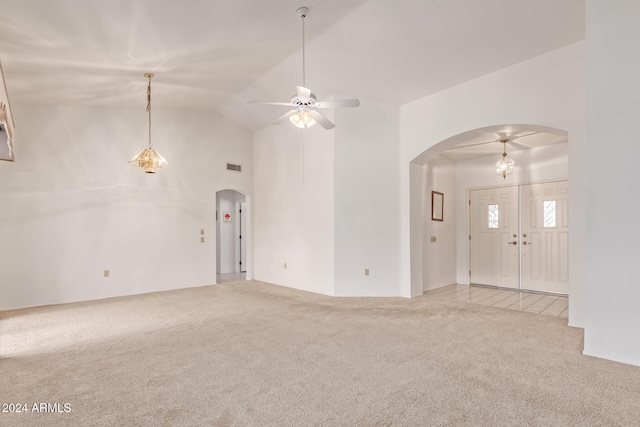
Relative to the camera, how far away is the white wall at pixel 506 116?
12.9 ft

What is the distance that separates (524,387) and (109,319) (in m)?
4.72

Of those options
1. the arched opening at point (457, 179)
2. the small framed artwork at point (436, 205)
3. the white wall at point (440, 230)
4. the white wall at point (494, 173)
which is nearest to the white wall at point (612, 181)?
the arched opening at point (457, 179)

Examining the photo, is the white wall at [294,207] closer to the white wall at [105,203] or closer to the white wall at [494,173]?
the white wall at [105,203]

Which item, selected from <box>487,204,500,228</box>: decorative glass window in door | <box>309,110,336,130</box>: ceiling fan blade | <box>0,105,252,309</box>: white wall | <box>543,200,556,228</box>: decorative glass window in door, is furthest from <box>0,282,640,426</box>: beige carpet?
<box>487,204,500,228</box>: decorative glass window in door

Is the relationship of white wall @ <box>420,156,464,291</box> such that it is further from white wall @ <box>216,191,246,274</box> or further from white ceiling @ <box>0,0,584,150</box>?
white wall @ <box>216,191,246,274</box>

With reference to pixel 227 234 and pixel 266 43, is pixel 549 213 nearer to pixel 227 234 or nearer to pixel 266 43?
pixel 266 43

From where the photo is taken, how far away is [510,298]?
5801 millimetres

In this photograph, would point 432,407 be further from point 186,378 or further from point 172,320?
point 172,320

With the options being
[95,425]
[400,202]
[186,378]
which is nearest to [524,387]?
[186,378]

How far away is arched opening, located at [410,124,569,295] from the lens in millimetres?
5746

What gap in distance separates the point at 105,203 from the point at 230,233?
3.44 meters

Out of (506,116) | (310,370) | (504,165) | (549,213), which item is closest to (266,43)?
(506,116)

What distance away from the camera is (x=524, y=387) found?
248 centimetres

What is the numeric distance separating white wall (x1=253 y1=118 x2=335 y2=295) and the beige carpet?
157cm
